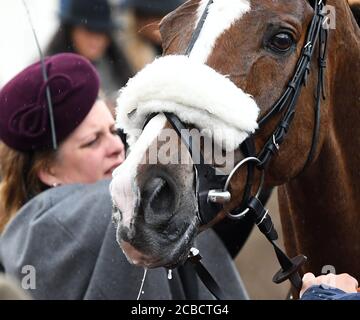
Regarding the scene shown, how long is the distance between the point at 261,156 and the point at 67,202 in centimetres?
126

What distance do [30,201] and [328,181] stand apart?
4.57 ft

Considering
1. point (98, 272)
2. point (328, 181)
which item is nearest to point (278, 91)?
point (328, 181)

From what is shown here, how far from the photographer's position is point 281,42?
256cm

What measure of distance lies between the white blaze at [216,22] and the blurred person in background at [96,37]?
126 inches

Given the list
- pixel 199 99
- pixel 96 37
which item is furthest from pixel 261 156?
pixel 96 37

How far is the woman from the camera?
3.44 m

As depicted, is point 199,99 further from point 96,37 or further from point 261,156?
point 96,37

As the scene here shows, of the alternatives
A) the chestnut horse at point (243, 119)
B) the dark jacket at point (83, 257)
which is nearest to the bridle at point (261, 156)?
the chestnut horse at point (243, 119)

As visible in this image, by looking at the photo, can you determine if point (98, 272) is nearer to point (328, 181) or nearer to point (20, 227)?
point (20, 227)

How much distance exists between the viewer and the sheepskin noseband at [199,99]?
94.3 inches

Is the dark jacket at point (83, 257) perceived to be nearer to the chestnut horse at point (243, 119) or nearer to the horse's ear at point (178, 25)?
the chestnut horse at point (243, 119)

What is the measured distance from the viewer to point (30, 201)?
370cm

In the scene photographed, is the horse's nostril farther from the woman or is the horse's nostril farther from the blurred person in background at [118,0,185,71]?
the blurred person in background at [118,0,185,71]
